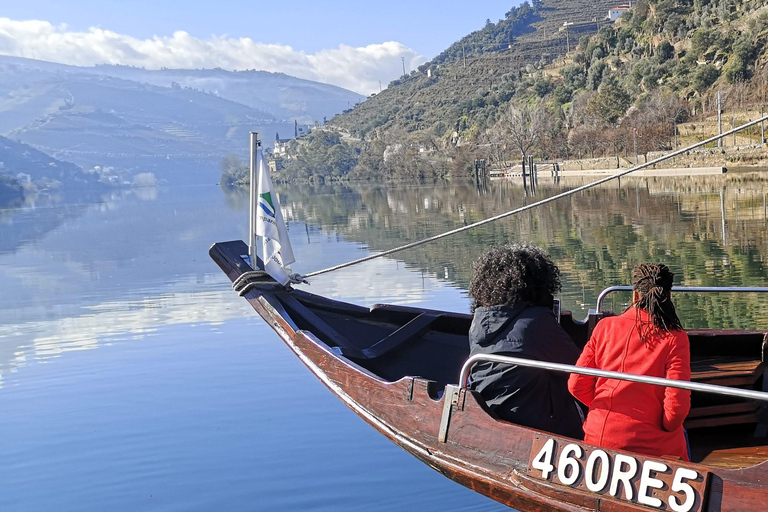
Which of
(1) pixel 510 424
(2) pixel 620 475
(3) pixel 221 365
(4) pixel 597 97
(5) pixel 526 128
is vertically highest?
(4) pixel 597 97

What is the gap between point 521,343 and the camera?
443 centimetres

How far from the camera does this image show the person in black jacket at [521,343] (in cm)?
446

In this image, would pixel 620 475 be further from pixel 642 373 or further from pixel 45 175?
pixel 45 175

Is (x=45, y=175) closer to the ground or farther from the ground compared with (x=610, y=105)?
farther from the ground

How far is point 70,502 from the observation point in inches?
255

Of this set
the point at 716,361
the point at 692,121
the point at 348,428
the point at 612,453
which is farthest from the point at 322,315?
the point at 692,121

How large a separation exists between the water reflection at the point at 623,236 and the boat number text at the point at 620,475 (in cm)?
688

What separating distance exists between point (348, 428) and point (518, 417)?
3.21 m

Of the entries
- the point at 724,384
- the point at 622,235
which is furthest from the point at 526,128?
the point at 724,384

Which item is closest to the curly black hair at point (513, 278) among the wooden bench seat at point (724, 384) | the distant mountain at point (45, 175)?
the wooden bench seat at point (724, 384)

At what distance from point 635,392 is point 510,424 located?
0.78 metres

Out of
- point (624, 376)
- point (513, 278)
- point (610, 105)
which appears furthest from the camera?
point (610, 105)

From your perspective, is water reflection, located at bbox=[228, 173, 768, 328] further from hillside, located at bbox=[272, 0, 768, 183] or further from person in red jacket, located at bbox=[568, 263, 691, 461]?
hillside, located at bbox=[272, 0, 768, 183]

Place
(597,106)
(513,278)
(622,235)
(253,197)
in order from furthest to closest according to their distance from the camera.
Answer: (597,106), (622,235), (253,197), (513,278)
